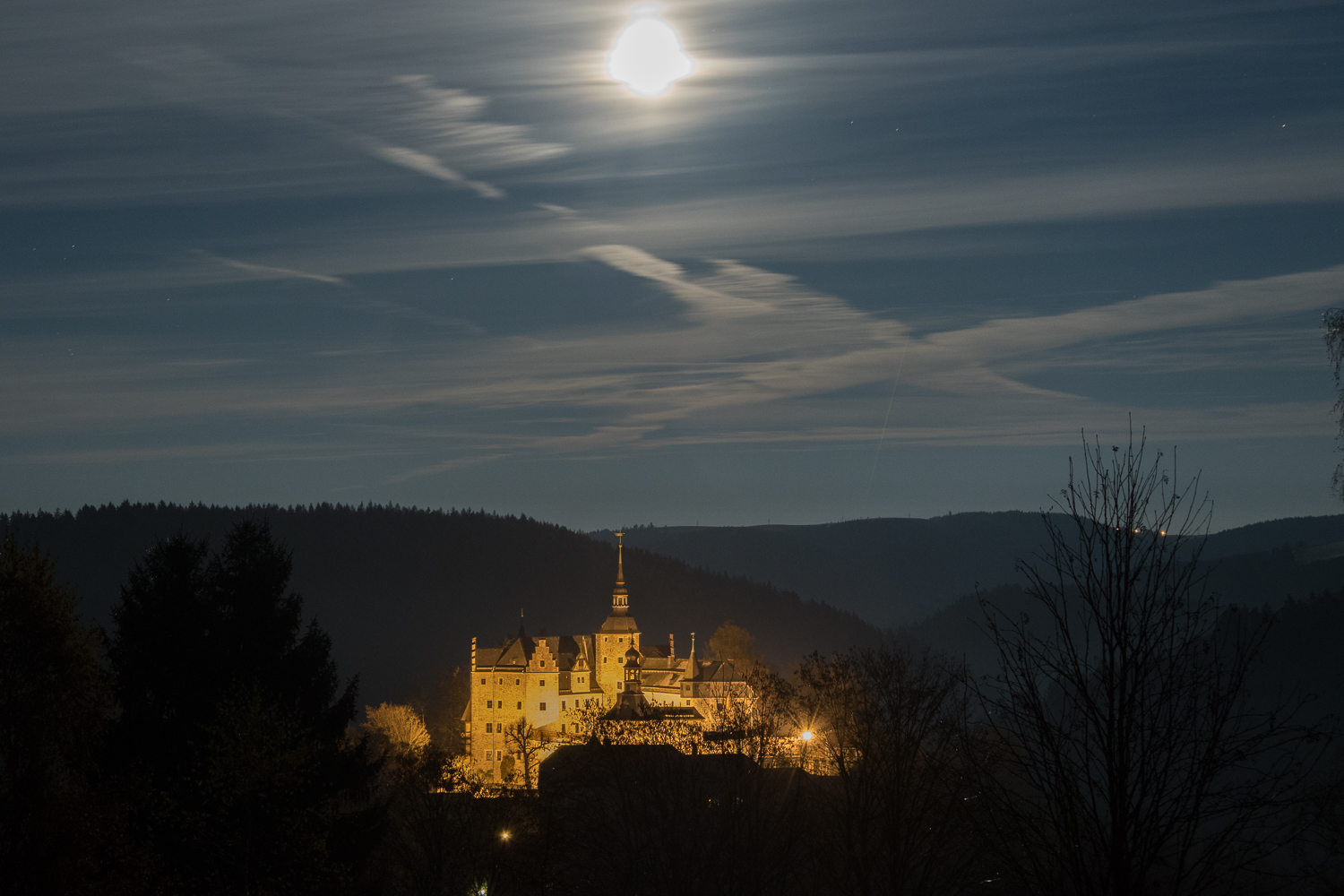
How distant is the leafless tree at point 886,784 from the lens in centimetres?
3316

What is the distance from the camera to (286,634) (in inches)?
1238

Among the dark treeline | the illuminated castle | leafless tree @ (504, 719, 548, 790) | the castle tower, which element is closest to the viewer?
the dark treeline

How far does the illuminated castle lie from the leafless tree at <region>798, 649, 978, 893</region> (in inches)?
3013

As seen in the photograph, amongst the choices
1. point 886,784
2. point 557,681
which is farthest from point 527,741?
point 886,784

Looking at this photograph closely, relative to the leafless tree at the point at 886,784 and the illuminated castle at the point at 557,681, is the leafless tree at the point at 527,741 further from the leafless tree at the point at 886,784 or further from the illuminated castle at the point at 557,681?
the leafless tree at the point at 886,784

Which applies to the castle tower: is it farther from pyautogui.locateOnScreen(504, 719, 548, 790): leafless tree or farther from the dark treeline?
the dark treeline

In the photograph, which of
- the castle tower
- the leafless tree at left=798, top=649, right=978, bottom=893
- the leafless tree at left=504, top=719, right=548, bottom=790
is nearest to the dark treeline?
the leafless tree at left=798, top=649, right=978, bottom=893

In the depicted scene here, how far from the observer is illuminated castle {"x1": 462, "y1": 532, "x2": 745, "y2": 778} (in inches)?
4631

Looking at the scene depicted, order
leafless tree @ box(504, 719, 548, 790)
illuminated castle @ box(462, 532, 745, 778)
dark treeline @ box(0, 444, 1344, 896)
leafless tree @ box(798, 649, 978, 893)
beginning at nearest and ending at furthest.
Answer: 1. dark treeline @ box(0, 444, 1344, 896)
2. leafless tree @ box(798, 649, 978, 893)
3. leafless tree @ box(504, 719, 548, 790)
4. illuminated castle @ box(462, 532, 745, 778)

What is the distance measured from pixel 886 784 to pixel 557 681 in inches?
3586

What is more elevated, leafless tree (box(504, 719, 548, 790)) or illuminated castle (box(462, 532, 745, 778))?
illuminated castle (box(462, 532, 745, 778))

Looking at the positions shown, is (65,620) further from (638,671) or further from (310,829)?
(638,671)

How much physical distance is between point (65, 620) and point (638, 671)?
4109 inches

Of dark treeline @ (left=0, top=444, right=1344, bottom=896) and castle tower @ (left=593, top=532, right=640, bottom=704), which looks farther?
castle tower @ (left=593, top=532, right=640, bottom=704)
